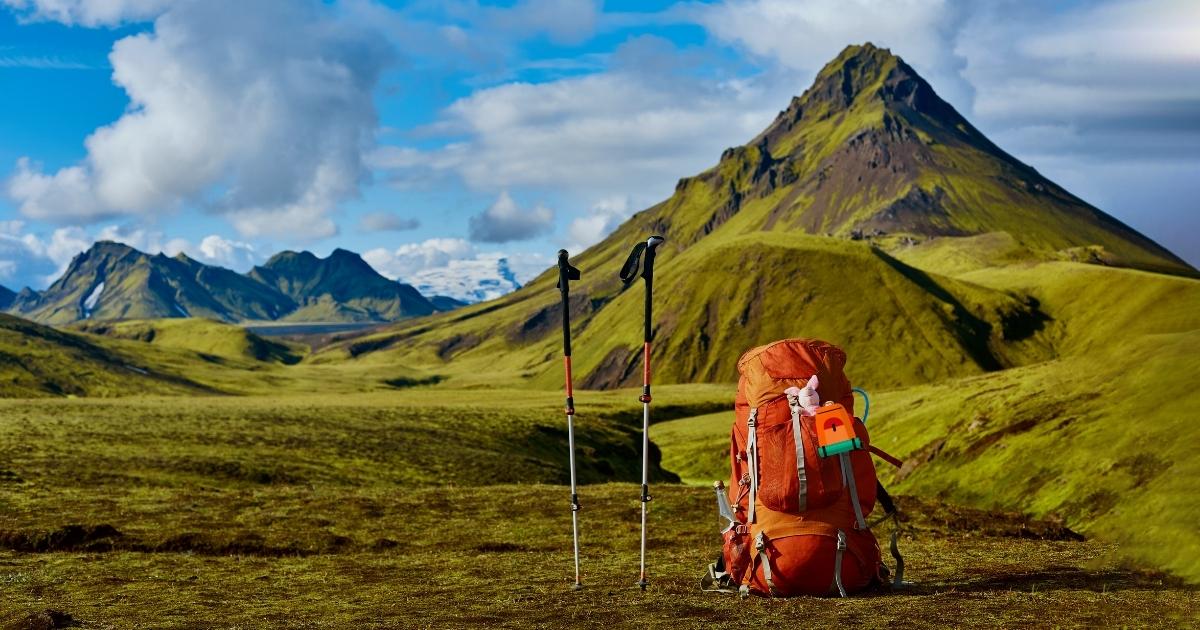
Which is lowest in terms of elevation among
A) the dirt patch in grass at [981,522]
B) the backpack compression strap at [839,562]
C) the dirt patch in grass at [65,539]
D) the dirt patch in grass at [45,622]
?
the dirt patch in grass at [981,522]

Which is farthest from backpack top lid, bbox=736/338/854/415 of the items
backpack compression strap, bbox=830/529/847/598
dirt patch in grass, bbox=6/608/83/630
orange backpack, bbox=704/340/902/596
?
dirt patch in grass, bbox=6/608/83/630

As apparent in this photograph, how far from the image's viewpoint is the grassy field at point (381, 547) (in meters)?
22.4

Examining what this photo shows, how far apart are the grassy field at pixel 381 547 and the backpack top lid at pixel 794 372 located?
5.07 metres

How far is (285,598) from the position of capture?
2714 centimetres

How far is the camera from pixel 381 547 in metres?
41.1

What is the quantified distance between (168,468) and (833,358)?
175 feet

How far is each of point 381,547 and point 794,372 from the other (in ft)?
77.5

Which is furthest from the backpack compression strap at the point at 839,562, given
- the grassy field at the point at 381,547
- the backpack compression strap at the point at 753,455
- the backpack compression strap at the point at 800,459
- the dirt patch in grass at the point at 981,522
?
the dirt patch in grass at the point at 981,522

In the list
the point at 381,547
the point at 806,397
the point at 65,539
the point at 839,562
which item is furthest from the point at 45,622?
the point at 65,539

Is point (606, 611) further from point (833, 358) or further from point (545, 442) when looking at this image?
point (545, 442)

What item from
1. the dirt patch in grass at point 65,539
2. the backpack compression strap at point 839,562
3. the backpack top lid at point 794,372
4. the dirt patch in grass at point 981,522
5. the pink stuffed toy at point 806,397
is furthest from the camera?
the dirt patch in grass at point 65,539

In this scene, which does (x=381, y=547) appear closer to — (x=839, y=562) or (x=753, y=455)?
(x=753, y=455)

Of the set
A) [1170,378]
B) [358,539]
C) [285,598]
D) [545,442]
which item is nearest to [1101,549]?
[1170,378]

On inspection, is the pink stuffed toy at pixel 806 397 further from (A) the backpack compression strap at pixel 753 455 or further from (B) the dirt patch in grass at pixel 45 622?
(B) the dirt patch in grass at pixel 45 622
